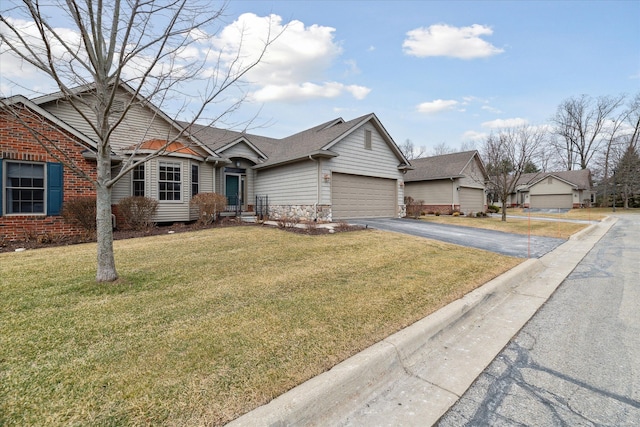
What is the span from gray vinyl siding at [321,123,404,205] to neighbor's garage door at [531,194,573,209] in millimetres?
37729

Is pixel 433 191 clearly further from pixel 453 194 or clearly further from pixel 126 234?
pixel 126 234

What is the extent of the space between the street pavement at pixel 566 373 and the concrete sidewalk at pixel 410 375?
0.45 feet

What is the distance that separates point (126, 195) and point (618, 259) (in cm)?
1644

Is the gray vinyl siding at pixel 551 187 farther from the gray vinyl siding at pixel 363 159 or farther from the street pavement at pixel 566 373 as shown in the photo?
the street pavement at pixel 566 373

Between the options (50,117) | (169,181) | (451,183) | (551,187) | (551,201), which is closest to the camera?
(50,117)

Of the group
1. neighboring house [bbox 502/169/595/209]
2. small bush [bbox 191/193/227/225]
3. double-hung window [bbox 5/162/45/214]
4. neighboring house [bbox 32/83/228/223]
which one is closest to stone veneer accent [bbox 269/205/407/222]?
small bush [bbox 191/193/227/225]

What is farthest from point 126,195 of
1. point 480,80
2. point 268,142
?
point 480,80

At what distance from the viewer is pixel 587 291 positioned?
510 cm

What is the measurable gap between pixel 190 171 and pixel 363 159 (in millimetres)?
8281

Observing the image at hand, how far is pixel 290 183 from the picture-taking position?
14.7 meters

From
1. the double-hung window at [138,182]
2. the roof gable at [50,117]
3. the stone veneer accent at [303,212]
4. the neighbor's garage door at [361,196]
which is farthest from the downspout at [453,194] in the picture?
the roof gable at [50,117]

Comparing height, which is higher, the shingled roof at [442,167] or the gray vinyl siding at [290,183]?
the shingled roof at [442,167]

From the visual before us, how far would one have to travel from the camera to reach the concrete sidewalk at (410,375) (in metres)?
2.03

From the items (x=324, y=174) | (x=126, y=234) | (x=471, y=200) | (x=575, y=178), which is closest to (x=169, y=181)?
(x=126, y=234)
